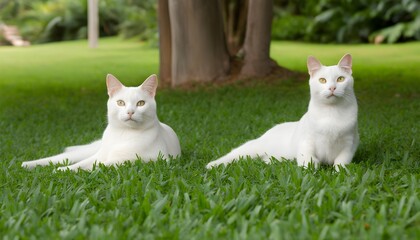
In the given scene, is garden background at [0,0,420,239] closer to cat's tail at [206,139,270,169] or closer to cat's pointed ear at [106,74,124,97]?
cat's tail at [206,139,270,169]

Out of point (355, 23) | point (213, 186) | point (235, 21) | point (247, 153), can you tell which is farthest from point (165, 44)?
point (355, 23)

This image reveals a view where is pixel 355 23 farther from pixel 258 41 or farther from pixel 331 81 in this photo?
pixel 331 81

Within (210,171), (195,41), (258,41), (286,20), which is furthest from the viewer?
(286,20)

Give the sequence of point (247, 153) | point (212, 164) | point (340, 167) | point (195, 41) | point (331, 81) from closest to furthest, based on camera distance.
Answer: point (340, 167), point (331, 81), point (212, 164), point (247, 153), point (195, 41)

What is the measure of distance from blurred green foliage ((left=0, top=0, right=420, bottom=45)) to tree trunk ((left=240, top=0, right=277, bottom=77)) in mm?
11033

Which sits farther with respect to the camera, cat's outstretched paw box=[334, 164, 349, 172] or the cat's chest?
the cat's chest

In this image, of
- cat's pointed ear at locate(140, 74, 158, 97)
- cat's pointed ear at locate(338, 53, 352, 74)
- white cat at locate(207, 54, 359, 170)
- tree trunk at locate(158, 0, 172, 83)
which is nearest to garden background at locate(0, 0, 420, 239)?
white cat at locate(207, 54, 359, 170)

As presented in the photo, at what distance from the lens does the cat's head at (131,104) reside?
5.65 meters

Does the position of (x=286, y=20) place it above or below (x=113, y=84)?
above

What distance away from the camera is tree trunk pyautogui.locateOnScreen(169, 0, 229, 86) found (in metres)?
13.2

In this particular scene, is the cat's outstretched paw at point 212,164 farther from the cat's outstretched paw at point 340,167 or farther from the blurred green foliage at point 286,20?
the blurred green foliage at point 286,20

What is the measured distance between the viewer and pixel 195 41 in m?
13.4

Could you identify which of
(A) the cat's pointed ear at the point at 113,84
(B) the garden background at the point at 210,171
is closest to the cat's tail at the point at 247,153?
(B) the garden background at the point at 210,171

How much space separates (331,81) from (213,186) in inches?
50.8
